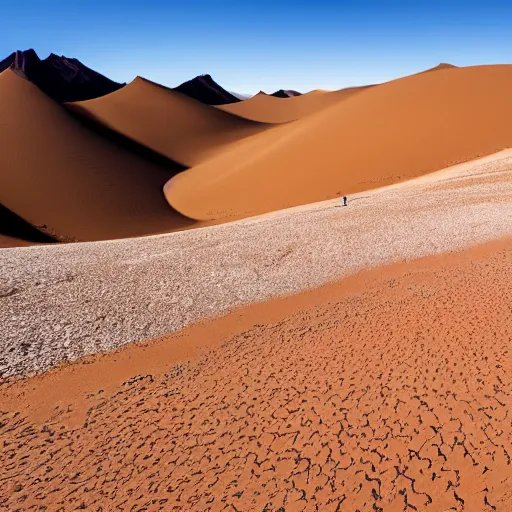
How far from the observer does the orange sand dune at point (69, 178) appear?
28703mm

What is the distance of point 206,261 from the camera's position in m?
14.1

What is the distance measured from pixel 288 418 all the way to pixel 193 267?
7.70 meters

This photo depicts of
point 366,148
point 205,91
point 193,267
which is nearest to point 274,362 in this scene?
point 193,267

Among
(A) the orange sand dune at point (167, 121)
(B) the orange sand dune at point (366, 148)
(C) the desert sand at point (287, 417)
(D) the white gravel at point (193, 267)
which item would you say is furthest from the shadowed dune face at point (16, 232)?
(A) the orange sand dune at point (167, 121)

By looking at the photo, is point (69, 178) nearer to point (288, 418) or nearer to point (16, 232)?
point (16, 232)

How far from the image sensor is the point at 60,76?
9862 centimetres

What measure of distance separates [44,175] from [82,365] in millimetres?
29492

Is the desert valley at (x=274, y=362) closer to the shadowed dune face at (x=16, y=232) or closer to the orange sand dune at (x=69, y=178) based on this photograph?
the shadowed dune face at (x=16, y=232)

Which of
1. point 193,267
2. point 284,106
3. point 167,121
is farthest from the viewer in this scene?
point 284,106

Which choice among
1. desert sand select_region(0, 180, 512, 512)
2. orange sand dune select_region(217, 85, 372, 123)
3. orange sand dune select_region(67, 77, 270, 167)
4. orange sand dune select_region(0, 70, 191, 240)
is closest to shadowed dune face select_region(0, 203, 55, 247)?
orange sand dune select_region(0, 70, 191, 240)

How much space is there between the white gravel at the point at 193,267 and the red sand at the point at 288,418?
120 centimetres

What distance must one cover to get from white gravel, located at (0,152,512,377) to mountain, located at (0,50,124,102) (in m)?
85.9

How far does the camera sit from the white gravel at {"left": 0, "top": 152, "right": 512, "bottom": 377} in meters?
9.98

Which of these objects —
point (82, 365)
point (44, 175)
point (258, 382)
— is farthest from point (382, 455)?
point (44, 175)
